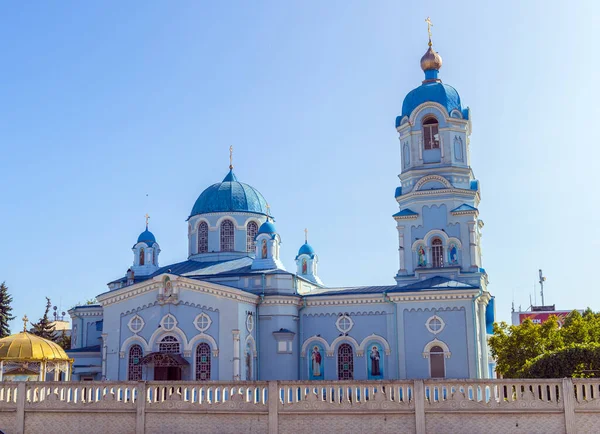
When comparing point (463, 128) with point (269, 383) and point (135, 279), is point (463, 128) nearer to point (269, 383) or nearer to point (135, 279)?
point (135, 279)

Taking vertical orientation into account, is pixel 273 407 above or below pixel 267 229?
below

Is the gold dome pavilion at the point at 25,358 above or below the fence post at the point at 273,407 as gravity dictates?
above

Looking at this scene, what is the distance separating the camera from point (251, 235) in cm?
3875

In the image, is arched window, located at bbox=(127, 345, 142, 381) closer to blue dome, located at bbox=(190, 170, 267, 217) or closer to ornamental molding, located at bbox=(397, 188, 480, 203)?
blue dome, located at bbox=(190, 170, 267, 217)

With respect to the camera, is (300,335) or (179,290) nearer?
(179,290)

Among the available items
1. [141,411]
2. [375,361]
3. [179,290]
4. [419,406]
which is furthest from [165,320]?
[419,406]

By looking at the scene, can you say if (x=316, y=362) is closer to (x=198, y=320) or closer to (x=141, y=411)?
(x=198, y=320)

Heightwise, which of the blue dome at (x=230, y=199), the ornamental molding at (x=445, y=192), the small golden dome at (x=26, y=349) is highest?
the blue dome at (x=230, y=199)

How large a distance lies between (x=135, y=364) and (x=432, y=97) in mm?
17397

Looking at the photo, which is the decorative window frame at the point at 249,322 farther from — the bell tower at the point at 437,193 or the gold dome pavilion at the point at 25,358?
the gold dome pavilion at the point at 25,358

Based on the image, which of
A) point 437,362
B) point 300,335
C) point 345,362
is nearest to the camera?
point 437,362

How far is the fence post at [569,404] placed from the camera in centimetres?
1441

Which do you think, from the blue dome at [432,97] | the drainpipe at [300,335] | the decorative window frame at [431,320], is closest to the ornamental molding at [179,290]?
the drainpipe at [300,335]

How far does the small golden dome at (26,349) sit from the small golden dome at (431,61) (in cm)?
2261
